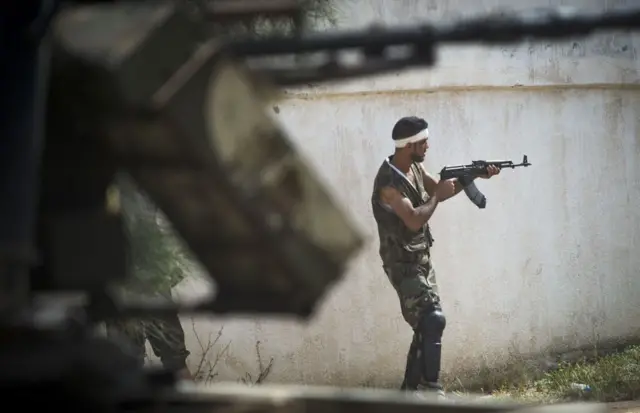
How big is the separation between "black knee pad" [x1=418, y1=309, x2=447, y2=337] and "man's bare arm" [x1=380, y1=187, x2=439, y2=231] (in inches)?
22.0

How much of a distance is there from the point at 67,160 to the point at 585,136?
22.8 ft

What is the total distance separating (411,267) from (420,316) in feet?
1.07

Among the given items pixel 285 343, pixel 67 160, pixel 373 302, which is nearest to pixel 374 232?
pixel 373 302

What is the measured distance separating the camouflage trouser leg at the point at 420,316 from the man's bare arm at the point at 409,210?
317 mm

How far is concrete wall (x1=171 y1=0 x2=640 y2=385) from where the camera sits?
8.48 meters

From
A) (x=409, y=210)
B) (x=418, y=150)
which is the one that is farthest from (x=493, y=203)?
(x=409, y=210)

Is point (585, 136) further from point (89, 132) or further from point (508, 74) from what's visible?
point (89, 132)

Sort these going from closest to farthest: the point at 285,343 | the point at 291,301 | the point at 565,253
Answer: the point at 291,301, the point at 285,343, the point at 565,253

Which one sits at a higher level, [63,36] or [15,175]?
[63,36]

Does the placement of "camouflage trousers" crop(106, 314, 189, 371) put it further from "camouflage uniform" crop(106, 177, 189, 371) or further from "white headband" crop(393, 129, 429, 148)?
"white headband" crop(393, 129, 429, 148)

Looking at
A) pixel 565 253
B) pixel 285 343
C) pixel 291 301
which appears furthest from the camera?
pixel 565 253

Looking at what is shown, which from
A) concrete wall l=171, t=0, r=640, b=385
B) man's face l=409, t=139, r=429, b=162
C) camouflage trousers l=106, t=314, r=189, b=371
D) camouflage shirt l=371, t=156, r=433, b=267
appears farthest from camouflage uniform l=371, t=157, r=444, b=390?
camouflage trousers l=106, t=314, r=189, b=371

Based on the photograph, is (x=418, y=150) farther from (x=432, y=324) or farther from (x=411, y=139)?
(x=432, y=324)

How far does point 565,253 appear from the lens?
29.7 ft
